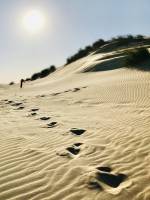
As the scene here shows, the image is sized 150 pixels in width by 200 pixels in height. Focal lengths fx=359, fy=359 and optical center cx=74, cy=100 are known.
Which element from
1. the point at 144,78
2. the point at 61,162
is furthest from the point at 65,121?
the point at 144,78

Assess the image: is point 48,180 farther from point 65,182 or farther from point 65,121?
point 65,121

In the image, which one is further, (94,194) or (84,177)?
(84,177)

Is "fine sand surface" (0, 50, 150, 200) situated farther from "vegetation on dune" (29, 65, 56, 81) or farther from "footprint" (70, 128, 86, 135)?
"vegetation on dune" (29, 65, 56, 81)

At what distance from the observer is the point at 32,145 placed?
709 centimetres

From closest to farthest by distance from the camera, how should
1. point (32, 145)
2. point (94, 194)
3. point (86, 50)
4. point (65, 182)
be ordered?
point (94, 194)
point (65, 182)
point (32, 145)
point (86, 50)

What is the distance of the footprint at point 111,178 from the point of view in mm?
5016

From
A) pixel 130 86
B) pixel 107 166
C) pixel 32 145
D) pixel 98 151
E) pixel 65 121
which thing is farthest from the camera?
pixel 130 86

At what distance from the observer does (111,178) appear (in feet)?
17.1

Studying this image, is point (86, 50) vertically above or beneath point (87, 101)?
above

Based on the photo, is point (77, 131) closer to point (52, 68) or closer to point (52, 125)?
point (52, 125)

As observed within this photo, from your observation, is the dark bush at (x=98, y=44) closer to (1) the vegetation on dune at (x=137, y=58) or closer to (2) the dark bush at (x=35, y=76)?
(2) the dark bush at (x=35, y=76)

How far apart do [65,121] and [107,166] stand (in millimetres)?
4459

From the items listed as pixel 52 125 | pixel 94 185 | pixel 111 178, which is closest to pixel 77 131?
pixel 52 125

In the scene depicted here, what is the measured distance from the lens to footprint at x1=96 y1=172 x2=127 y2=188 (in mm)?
5016
